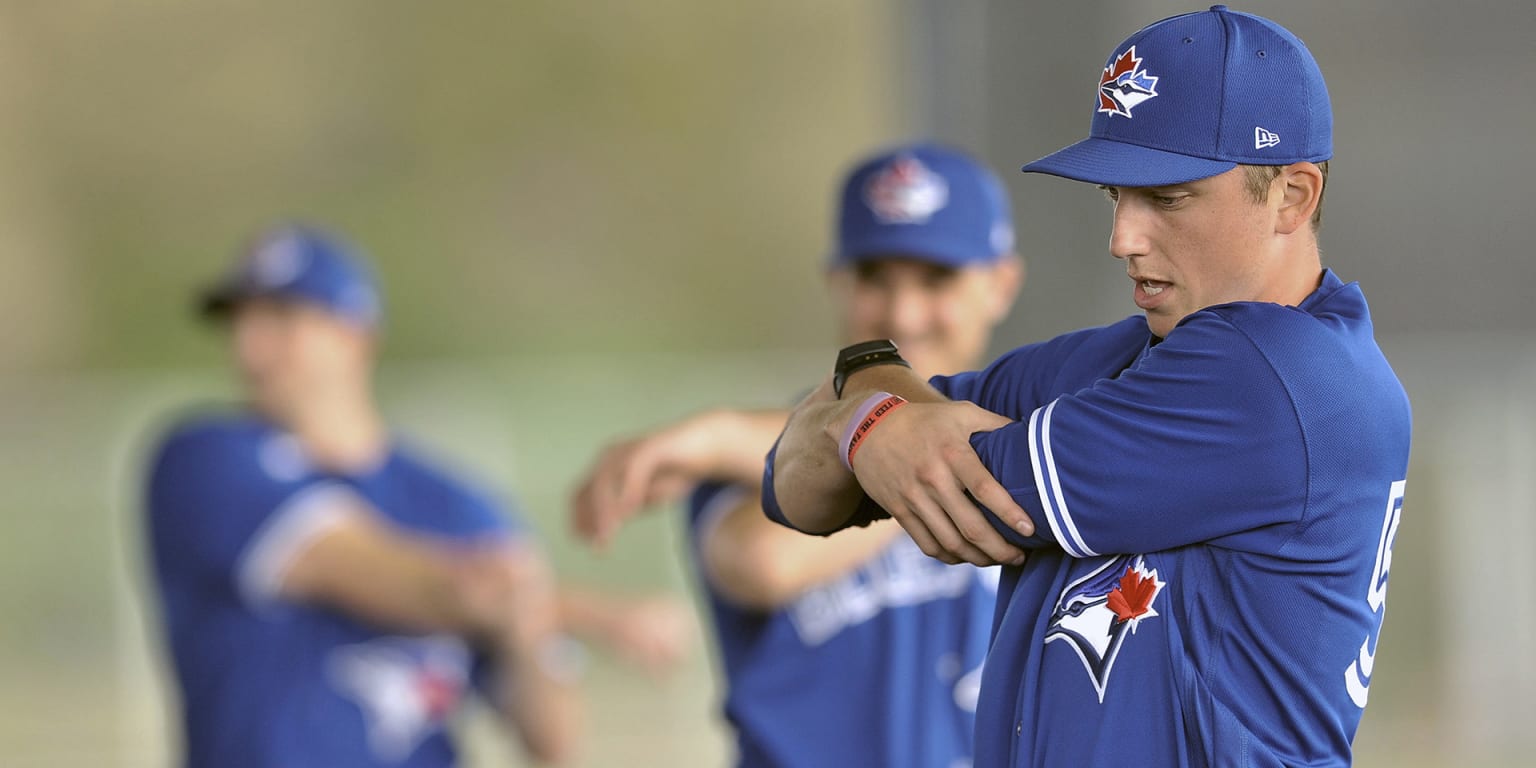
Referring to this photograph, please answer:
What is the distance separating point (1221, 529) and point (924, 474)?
282mm


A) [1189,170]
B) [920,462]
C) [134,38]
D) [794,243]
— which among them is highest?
[1189,170]

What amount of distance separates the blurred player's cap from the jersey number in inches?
126

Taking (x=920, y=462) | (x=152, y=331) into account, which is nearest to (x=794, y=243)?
(x=152, y=331)

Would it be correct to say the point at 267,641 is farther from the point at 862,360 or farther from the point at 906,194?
the point at 862,360

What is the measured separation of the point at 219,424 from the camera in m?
4.27

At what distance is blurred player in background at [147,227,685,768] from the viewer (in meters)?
3.92

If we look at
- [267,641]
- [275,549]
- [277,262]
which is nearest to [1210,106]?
[275,549]

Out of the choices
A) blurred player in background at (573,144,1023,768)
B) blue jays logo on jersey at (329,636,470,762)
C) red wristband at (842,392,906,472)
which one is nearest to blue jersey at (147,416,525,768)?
blue jays logo on jersey at (329,636,470,762)

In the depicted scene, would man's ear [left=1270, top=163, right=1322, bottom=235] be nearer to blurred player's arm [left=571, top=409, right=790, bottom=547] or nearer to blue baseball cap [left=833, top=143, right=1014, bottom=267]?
blurred player's arm [left=571, top=409, right=790, bottom=547]

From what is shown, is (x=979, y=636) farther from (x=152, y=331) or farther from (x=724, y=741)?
(x=152, y=331)

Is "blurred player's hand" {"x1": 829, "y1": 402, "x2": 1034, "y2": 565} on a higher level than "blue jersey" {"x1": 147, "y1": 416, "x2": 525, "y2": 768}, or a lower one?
higher

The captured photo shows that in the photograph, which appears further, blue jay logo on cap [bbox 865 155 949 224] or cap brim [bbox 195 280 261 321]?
cap brim [bbox 195 280 261 321]

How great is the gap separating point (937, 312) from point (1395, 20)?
5666 millimetres

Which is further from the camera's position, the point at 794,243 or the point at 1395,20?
the point at 794,243
